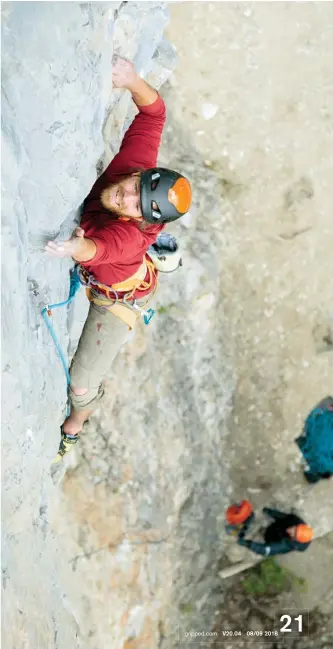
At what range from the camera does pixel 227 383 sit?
8.05 metres

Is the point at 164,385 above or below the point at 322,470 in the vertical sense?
above

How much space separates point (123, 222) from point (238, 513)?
5337mm

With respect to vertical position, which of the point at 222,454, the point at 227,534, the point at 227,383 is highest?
the point at 227,383

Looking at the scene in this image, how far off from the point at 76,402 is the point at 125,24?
276 centimetres

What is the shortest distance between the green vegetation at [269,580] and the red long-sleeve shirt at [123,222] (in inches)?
196

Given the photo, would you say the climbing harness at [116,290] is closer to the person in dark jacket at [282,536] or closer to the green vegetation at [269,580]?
the person in dark jacket at [282,536]

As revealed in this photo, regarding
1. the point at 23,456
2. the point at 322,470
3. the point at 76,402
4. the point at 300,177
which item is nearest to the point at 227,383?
the point at 322,470

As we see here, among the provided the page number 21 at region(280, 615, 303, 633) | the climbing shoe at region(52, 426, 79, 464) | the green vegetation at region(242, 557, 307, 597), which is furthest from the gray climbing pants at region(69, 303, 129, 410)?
the page number 21 at region(280, 615, 303, 633)

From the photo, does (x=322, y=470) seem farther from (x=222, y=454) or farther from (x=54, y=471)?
(x=54, y=471)

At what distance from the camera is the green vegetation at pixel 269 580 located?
7.70 metres

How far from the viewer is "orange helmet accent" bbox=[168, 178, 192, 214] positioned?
12.2ft

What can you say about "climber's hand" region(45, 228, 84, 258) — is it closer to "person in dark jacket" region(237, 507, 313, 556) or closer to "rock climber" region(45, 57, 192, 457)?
"rock climber" region(45, 57, 192, 457)

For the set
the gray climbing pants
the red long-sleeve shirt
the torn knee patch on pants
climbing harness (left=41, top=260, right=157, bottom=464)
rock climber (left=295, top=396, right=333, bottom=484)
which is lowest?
rock climber (left=295, top=396, right=333, bottom=484)

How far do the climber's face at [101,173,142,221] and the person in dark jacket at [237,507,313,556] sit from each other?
5357 mm
